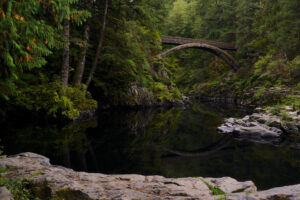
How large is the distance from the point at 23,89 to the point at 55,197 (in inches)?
369

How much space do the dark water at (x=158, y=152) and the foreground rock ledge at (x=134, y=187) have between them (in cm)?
146

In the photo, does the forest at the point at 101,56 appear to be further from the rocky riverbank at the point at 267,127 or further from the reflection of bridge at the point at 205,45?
the rocky riverbank at the point at 267,127

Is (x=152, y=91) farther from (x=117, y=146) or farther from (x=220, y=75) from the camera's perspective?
(x=220, y=75)

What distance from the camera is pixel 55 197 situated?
316 centimetres

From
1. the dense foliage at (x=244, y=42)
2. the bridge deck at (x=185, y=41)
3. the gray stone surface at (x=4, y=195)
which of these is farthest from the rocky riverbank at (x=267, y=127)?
the bridge deck at (x=185, y=41)

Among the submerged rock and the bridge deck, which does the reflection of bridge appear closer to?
the bridge deck

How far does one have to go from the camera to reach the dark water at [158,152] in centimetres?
559

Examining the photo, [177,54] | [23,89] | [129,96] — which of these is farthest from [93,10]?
[177,54]

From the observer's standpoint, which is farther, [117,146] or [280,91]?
[280,91]

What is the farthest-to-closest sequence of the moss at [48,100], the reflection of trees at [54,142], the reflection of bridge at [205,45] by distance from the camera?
the reflection of bridge at [205,45], the moss at [48,100], the reflection of trees at [54,142]

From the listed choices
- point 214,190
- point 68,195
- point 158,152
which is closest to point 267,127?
point 158,152

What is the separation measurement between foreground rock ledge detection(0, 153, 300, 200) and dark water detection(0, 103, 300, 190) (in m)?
1.46

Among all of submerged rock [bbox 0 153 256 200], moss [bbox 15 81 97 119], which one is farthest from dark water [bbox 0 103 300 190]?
submerged rock [bbox 0 153 256 200]

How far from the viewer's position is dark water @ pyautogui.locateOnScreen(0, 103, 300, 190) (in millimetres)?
5594
